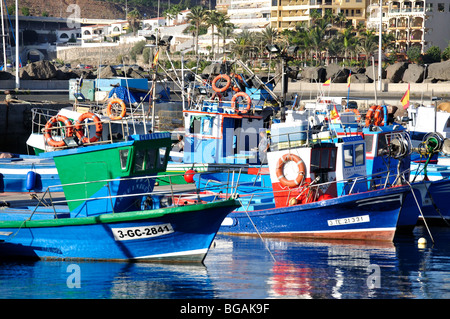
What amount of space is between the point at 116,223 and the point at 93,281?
1.49 metres

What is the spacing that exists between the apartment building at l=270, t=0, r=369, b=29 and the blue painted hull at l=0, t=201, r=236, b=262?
84.2m

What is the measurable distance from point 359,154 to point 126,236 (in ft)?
24.1

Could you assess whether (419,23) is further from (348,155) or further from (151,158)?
(151,158)

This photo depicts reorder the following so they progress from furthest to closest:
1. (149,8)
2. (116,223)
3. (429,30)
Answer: (149,8) < (429,30) < (116,223)

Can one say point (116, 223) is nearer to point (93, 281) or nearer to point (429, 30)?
point (93, 281)

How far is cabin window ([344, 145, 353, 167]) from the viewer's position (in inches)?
763

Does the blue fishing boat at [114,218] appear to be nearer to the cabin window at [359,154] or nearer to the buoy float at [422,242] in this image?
the cabin window at [359,154]

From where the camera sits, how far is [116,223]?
15.2m

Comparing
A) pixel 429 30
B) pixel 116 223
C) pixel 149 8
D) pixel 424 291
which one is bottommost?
pixel 424 291

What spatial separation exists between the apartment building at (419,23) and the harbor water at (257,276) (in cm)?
7211

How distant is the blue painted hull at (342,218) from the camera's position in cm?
1820

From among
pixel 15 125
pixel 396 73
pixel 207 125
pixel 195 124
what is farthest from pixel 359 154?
pixel 396 73
